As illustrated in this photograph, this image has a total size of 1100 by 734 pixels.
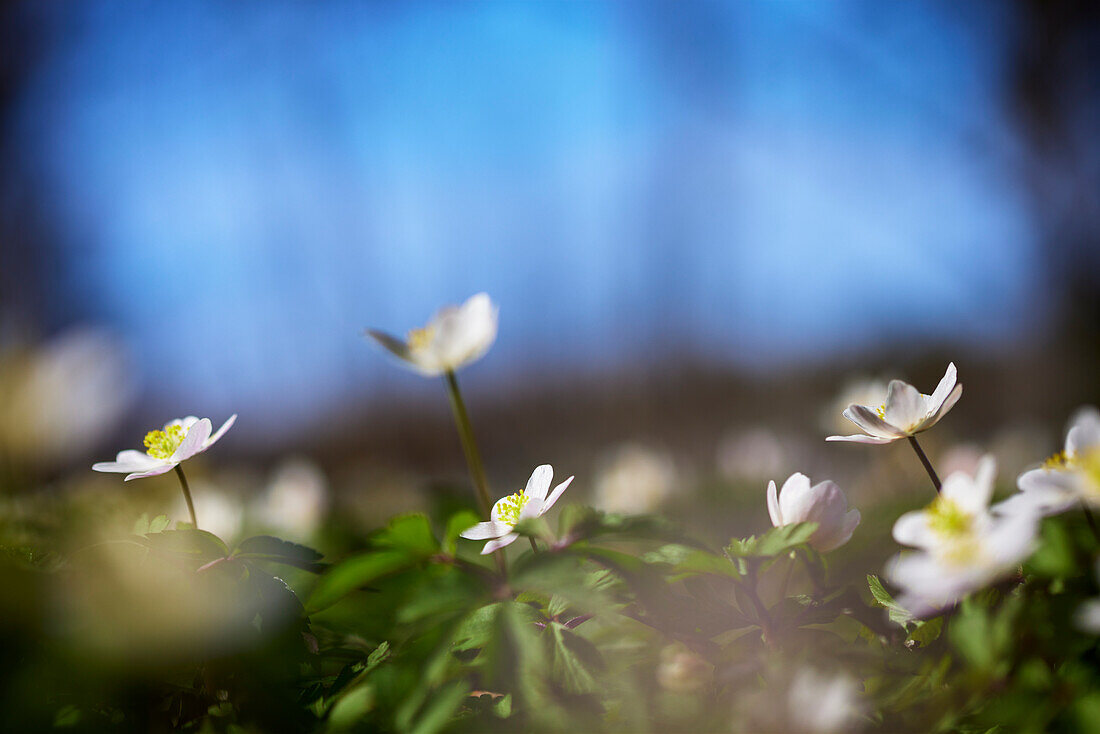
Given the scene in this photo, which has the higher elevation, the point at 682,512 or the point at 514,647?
the point at 514,647

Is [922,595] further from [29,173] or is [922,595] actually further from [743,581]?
[29,173]

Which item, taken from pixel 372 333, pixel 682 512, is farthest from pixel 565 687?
pixel 682 512

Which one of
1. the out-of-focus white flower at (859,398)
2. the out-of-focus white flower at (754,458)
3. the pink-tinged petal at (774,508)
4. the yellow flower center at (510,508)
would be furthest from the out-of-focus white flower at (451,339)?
the out-of-focus white flower at (754,458)

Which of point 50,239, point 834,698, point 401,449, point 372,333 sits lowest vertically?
point 401,449

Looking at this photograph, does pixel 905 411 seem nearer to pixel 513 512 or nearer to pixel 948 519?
pixel 948 519

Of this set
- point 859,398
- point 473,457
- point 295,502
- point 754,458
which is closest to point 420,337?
point 473,457

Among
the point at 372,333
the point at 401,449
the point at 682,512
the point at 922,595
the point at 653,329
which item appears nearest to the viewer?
the point at 922,595

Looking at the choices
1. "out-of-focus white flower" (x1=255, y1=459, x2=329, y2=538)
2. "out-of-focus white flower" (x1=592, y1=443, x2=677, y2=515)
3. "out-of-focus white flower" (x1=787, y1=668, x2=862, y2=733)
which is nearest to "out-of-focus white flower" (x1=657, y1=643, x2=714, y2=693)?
"out-of-focus white flower" (x1=787, y1=668, x2=862, y2=733)

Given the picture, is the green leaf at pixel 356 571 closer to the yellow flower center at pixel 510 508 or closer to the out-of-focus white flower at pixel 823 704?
the yellow flower center at pixel 510 508
